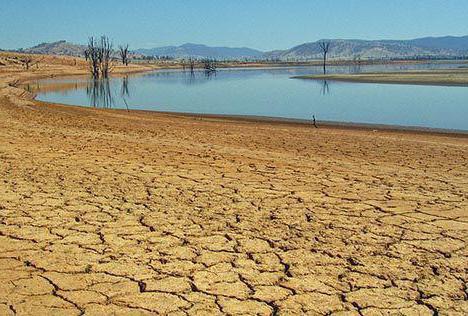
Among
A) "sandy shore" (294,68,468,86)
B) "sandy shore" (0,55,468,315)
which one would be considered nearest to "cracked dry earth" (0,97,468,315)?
"sandy shore" (0,55,468,315)

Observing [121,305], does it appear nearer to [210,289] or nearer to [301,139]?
[210,289]

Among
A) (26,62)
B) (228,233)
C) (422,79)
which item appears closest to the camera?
(228,233)

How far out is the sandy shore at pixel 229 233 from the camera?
9.92 ft

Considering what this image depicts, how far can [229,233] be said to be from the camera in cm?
418

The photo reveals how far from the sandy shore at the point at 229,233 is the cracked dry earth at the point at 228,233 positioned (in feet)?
0.05

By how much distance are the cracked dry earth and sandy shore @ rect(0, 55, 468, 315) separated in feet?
0.05

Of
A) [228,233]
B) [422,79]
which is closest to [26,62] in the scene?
[422,79]

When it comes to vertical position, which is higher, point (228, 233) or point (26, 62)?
point (26, 62)

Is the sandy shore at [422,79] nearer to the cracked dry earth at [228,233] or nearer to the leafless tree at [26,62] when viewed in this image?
the cracked dry earth at [228,233]

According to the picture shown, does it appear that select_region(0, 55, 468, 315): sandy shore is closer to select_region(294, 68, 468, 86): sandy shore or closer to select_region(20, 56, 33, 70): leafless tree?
select_region(294, 68, 468, 86): sandy shore

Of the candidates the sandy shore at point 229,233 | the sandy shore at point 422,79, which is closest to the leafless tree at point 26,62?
the sandy shore at point 422,79

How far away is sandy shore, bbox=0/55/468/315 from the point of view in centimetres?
302

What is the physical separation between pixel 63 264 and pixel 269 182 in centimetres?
314

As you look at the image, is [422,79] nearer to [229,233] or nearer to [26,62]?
[229,233]
